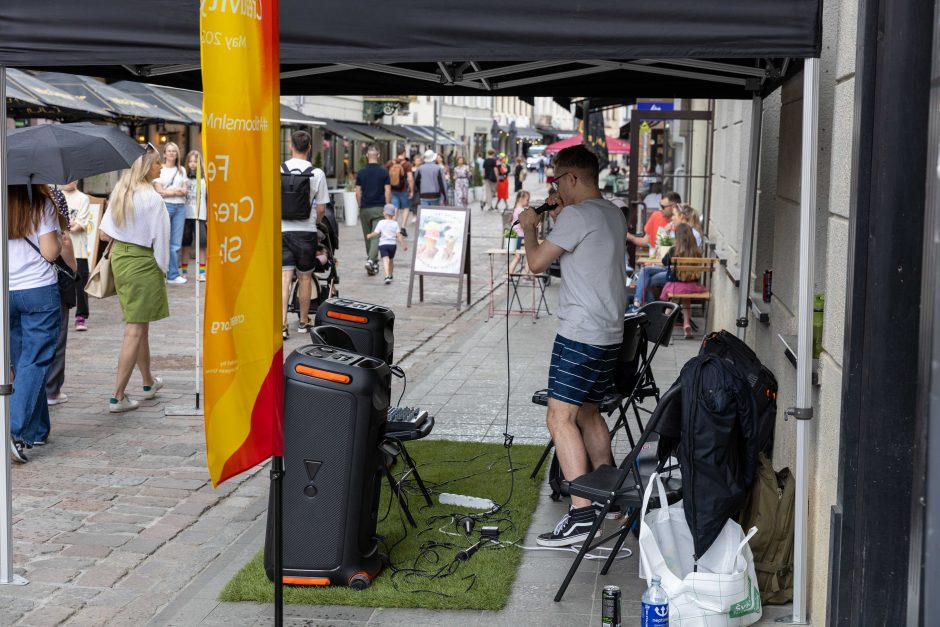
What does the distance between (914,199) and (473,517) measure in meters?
3.07

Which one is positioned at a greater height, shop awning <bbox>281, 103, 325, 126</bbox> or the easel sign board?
shop awning <bbox>281, 103, 325, 126</bbox>

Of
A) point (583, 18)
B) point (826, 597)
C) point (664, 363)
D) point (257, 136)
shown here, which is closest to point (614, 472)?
point (826, 597)

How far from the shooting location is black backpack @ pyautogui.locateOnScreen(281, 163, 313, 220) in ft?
35.6

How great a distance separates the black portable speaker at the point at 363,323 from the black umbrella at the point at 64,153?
6.84ft

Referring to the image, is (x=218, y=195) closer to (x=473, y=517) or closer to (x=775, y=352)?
(x=473, y=517)

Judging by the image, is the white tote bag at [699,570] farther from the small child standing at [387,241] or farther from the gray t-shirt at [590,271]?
the small child standing at [387,241]

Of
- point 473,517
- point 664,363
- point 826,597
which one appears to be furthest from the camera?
point 664,363

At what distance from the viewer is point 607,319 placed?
5.54 metres

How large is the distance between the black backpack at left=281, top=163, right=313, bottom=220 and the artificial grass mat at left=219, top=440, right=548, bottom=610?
14.5 ft

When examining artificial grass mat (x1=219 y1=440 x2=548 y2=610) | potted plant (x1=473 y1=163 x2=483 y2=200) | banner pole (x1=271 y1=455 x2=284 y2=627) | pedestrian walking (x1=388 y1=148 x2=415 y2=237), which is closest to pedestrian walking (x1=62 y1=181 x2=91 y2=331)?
artificial grass mat (x1=219 y1=440 x2=548 y2=610)

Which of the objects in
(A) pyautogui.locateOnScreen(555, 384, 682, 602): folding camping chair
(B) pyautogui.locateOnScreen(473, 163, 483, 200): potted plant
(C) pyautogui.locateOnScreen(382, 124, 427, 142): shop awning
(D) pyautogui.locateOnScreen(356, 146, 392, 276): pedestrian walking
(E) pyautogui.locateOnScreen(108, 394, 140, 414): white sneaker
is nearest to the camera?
(A) pyautogui.locateOnScreen(555, 384, 682, 602): folding camping chair

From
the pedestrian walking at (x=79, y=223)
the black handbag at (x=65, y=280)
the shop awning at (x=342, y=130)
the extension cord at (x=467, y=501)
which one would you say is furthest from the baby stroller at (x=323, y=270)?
the shop awning at (x=342, y=130)

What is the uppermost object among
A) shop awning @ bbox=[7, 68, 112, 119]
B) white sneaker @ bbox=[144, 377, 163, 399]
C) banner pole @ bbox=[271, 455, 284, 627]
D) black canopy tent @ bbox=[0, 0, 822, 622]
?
shop awning @ bbox=[7, 68, 112, 119]

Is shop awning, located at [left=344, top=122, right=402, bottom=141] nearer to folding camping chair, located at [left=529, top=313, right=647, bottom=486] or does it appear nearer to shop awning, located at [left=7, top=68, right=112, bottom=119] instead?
shop awning, located at [left=7, top=68, right=112, bottom=119]
